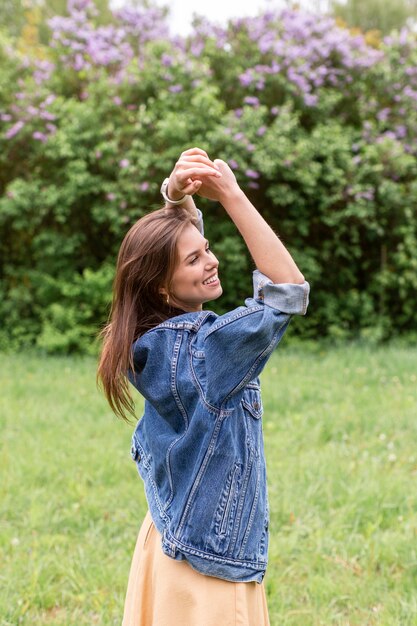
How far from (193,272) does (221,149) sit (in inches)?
226

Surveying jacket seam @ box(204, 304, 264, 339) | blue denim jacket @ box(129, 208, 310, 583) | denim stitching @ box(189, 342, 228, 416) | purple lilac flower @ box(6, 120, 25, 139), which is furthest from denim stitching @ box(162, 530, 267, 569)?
purple lilac flower @ box(6, 120, 25, 139)

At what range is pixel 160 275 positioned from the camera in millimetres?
1587

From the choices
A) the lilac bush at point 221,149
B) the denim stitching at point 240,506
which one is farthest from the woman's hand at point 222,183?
the lilac bush at point 221,149

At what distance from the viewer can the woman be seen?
4.53ft

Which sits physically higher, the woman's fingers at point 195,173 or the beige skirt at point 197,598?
the woman's fingers at point 195,173

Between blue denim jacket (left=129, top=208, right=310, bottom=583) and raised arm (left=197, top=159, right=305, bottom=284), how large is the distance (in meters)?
0.03

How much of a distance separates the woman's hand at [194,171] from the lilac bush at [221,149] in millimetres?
5541

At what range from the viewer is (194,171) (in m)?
1.42

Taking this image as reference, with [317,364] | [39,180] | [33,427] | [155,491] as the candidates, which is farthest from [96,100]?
[155,491]

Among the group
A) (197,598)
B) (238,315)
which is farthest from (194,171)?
(197,598)

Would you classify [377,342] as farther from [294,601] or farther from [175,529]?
[175,529]

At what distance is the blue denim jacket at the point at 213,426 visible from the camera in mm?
1359

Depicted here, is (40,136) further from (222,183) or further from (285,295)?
(285,295)

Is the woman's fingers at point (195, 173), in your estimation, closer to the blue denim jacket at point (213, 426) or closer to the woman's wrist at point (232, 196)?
the woman's wrist at point (232, 196)
